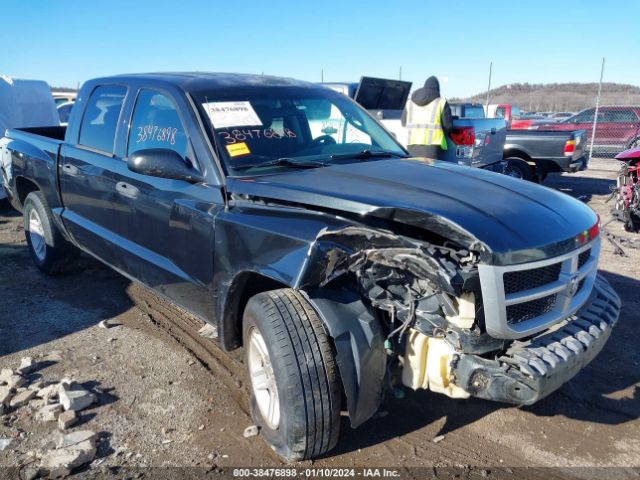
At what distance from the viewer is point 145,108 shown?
12.8ft

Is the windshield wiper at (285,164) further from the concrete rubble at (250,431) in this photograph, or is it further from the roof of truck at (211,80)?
the concrete rubble at (250,431)

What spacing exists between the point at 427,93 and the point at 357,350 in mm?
Answer: 5591

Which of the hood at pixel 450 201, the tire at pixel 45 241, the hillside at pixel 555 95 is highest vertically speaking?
the hillside at pixel 555 95

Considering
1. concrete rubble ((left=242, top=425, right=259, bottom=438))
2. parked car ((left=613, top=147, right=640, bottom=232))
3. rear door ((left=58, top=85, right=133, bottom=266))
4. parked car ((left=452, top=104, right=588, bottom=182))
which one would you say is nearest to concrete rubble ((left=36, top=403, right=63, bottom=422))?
concrete rubble ((left=242, top=425, right=259, bottom=438))

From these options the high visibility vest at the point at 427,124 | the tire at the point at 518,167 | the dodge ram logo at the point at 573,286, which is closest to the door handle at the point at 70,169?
the dodge ram logo at the point at 573,286

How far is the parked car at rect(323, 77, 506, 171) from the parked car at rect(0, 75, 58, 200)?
5.43 metres

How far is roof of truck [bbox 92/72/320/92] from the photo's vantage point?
12.0ft

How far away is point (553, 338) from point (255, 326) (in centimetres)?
144

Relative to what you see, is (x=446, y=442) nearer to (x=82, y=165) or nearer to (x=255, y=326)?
(x=255, y=326)

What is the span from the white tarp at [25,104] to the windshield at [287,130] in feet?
25.6

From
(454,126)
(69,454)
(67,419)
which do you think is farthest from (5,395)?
(454,126)

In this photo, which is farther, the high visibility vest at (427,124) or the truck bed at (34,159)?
the high visibility vest at (427,124)

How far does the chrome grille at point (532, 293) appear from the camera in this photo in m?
2.39

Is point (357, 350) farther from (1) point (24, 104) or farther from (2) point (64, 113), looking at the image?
(2) point (64, 113)
